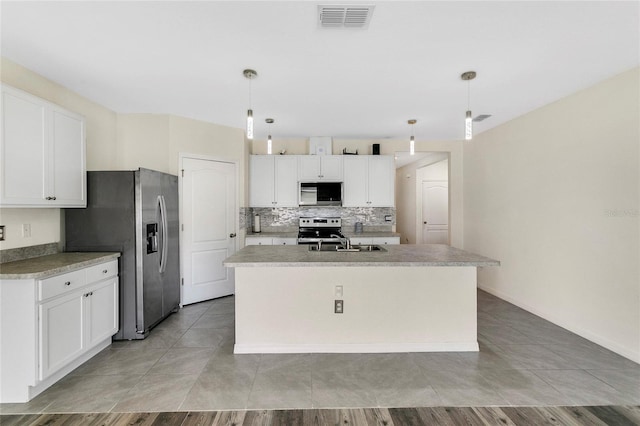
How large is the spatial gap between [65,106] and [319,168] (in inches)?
128

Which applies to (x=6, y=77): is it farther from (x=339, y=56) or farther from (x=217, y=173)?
(x=339, y=56)

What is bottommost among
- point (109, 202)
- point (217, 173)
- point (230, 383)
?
point (230, 383)

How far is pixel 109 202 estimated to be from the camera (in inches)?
115

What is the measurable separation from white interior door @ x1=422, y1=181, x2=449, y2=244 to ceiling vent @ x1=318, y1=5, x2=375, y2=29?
5.58 metres

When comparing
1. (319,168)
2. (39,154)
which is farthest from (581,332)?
(39,154)

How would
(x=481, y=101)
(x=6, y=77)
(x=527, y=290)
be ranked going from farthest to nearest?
(x=527, y=290) → (x=481, y=101) → (x=6, y=77)

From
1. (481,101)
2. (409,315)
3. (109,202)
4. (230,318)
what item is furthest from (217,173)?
(481,101)

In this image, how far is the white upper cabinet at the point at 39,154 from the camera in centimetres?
215

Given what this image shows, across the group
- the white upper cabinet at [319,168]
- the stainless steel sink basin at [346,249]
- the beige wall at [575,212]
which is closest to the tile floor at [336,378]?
the beige wall at [575,212]

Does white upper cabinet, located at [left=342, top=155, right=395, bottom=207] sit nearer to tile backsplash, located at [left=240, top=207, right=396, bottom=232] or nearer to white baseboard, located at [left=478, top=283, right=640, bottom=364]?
tile backsplash, located at [left=240, top=207, right=396, bottom=232]

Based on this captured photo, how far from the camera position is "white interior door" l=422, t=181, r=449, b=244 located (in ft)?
22.8

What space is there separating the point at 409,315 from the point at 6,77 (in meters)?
3.99

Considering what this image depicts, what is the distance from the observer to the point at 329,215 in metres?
5.19

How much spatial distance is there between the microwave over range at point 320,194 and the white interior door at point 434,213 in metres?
3.03
